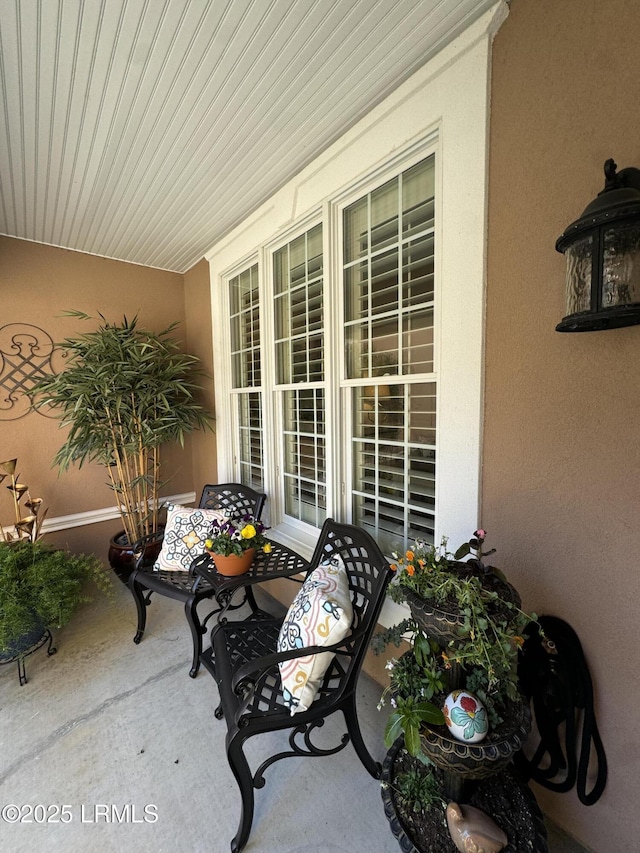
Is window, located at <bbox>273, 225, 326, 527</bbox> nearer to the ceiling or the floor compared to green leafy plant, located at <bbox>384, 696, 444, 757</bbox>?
nearer to the ceiling

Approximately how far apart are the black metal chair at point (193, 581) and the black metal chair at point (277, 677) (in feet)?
0.85

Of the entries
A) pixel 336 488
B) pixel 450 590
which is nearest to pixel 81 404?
pixel 336 488

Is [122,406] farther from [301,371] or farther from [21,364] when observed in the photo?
[301,371]

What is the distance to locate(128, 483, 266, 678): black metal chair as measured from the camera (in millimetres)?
1983

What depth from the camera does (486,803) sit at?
1148 millimetres

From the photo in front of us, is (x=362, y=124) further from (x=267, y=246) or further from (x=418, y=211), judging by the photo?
(x=267, y=246)

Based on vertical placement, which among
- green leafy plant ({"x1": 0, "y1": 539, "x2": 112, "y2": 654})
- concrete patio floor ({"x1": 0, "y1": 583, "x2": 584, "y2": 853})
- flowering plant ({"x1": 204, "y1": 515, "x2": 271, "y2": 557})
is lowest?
concrete patio floor ({"x1": 0, "y1": 583, "x2": 584, "y2": 853})

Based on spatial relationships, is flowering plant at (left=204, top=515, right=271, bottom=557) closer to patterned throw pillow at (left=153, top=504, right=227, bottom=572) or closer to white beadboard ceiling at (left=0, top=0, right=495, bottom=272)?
patterned throw pillow at (left=153, top=504, right=227, bottom=572)

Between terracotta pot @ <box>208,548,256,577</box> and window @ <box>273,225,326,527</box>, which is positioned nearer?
terracotta pot @ <box>208,548,256,577</box>

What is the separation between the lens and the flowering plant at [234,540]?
187 centimetres

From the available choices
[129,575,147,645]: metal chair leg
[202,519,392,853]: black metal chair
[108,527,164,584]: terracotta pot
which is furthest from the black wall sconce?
[108,527,164,584]: terracotta pot

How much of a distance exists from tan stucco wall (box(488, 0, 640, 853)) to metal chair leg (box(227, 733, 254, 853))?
41.7 inches

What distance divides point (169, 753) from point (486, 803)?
4.20 feet

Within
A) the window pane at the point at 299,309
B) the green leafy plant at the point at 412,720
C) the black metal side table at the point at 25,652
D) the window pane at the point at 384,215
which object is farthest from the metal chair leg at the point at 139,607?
the window pane at the point at 384,215
